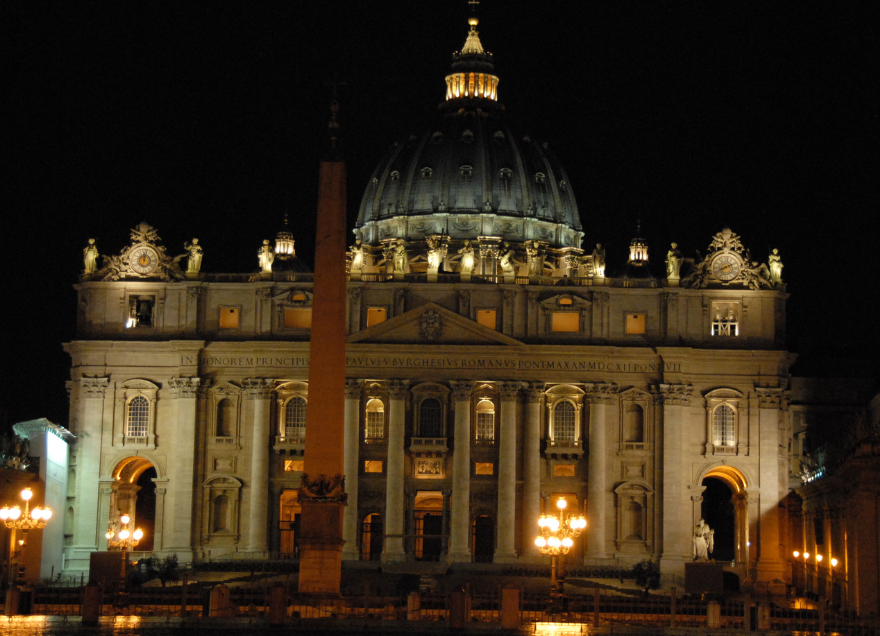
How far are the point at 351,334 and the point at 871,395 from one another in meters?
30.3

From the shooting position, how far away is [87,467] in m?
94.8

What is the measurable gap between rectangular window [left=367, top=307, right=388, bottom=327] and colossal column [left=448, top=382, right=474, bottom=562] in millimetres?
5524

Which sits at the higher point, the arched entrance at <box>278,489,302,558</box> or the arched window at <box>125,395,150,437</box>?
the arched window at <box>125,395,150,437</box>

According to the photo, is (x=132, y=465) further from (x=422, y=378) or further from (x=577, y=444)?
(x=577, y=444)

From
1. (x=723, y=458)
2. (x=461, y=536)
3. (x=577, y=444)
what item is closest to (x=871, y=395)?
(x=723, y=458)

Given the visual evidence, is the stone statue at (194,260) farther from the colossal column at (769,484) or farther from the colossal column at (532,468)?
the colossal column at (769,484)

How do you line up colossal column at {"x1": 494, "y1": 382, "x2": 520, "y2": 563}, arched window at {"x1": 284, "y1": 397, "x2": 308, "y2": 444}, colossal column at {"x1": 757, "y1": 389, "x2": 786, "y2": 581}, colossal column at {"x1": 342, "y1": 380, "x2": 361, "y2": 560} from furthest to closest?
1. arched window at {"x1": 284, "y1": 397, "x2": 308, "y2": 444}
2. colossal column at {"x1": 342, "y1": 380, "x2": 361, "y2": 560}
3. colossal column at {"x1": 494, "y1": 382, "x2": 520, "y2": 563}
4. colossal column at {"x1": 757, "y1": 389, "x2": 786, "y2": 581}

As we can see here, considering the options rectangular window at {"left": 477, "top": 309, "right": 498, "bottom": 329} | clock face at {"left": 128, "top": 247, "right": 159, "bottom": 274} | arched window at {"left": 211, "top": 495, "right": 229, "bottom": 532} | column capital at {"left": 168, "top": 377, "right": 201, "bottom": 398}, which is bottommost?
arched window at {"left": 211, "top": 495, "right": 229, "bottom": 532}

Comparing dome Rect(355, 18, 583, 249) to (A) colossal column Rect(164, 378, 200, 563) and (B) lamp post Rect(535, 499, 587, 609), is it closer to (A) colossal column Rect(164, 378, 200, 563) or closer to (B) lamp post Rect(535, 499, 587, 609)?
(A) colossal column Rect(164, 378, 200, 563)

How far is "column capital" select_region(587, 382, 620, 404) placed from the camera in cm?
9462

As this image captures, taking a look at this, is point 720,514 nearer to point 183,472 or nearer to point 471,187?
point 471,187

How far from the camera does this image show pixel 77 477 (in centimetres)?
9450

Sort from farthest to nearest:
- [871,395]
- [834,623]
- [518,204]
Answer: [518,204], [871,395], [834,623]

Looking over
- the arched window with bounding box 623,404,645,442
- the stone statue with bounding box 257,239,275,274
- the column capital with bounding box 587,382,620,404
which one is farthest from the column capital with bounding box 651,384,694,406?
the stone statue with bounding box 257,239,275,274
